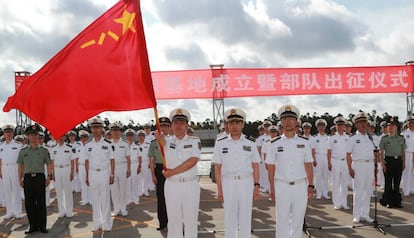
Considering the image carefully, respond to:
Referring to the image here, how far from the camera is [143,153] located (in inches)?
483

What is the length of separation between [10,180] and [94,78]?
5.88m

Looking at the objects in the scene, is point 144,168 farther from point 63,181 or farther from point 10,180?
point 10,180

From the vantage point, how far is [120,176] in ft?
29.3

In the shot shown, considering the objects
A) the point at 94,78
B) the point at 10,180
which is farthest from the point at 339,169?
the point at 10,180

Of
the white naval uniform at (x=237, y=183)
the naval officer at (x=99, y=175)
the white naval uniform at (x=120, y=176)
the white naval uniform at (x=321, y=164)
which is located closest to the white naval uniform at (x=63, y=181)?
the white naval uniform at (x=120, y=176)

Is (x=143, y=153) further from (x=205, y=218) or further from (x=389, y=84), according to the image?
(x=389, y=84)

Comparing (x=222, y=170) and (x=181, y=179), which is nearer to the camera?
(x=181, y=179)

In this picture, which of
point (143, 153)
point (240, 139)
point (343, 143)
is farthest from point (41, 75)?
point (143, 153)

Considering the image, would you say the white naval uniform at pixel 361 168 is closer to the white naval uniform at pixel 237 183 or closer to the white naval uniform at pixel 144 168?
the white naval uniform at pixel 237 183

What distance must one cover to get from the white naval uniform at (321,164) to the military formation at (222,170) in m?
0.03

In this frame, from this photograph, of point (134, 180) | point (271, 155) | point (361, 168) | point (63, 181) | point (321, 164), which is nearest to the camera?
point (271, 155)

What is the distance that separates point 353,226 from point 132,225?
424cm

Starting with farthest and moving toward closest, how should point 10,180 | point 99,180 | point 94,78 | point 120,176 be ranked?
point 10,180, point 120,176, point 99,180, point 94,78

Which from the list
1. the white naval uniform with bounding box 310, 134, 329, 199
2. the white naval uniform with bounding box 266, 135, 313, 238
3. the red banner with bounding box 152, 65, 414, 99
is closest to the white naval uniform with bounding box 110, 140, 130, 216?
the red banner with bounding box 152, 65, 414, 99
